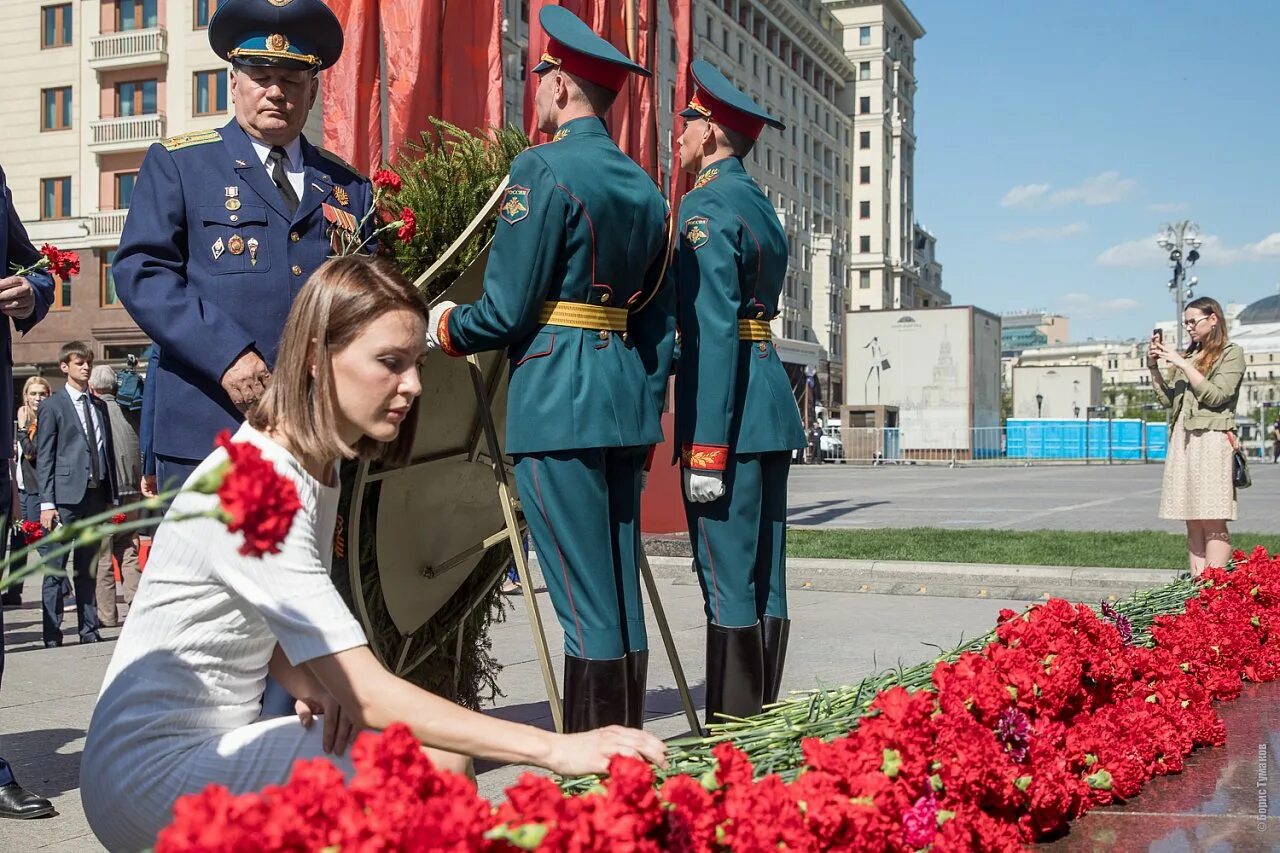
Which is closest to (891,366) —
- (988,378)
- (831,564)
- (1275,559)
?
(988,378)

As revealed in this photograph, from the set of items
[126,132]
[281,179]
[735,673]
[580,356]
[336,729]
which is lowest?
[735,673]

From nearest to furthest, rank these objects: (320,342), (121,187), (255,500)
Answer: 1. (255,500)
2. (320,342)
3. (121,187)

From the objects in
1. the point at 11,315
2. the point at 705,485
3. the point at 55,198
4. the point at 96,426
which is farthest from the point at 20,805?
the point at 55,198

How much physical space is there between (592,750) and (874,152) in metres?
99.7

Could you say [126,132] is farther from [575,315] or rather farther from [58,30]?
[575,315]

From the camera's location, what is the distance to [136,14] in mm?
39312

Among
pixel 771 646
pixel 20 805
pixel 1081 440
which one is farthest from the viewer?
pixel 1081 440

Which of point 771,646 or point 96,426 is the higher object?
point 96,426

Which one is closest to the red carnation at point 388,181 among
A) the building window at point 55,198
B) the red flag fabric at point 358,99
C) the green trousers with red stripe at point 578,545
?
the green trousers with red stripe at point 578,545

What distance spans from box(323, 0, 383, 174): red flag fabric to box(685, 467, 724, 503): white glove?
3258 mm

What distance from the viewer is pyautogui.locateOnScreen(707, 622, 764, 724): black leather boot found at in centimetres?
422

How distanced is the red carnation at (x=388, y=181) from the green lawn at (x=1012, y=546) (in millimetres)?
7235

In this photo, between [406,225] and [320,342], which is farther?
[406,225]

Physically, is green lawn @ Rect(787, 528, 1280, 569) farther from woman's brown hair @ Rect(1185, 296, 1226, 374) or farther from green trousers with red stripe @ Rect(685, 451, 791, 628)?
green trousers with red stripe @ Rect(685, 451, 791, 628)
